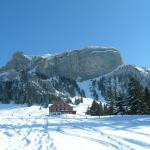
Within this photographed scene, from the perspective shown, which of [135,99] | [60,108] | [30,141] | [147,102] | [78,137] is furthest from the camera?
[60,108]

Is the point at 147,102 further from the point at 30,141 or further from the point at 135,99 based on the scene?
the point at 30,141

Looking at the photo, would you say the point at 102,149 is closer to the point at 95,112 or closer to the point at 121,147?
the point at 121,147

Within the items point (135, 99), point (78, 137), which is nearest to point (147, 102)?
point (135, 99)

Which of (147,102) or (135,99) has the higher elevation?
(135,99)

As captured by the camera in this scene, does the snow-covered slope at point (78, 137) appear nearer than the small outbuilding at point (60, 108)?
Yes

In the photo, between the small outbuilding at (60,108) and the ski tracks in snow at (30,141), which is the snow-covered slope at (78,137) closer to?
the ski tracks in snow at (30,141)

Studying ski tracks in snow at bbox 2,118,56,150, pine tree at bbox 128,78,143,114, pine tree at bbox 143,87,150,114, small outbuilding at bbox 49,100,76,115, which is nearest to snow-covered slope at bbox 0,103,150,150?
ski tracks in snow at bbox 2,118,56,150

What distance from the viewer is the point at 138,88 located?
2425 inches

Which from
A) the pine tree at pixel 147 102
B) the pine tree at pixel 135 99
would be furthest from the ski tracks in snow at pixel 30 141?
the pine tree at pixel 135 99

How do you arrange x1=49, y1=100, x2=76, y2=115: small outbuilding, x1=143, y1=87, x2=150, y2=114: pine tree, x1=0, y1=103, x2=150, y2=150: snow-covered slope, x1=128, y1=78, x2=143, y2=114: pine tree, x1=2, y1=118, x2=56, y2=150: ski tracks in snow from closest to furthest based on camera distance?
x1=0, y1=103, x2=150, y2=150: snow-covered slope < x1=2, y1=118, x2=56, y2=150: ski tracks in snow < x1=143, y1=87, x2=150, y2=114: pine tree < x1=128, y1=78, x2=143, y2=114: pine tree < x1=49, y1=100, x2=76, y2=115: small outbuilding

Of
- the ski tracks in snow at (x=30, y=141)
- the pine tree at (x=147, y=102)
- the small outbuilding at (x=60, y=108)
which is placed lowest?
the ski tracks in snow at (x=30, y=141)

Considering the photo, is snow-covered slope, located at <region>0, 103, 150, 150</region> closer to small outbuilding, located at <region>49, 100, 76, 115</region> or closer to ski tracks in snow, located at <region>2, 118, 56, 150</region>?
ski tracks in snow, located at <region>2, 118, 56, 150</region>

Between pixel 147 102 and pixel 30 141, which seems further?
pixel 147 102

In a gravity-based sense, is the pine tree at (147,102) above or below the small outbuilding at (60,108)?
below
